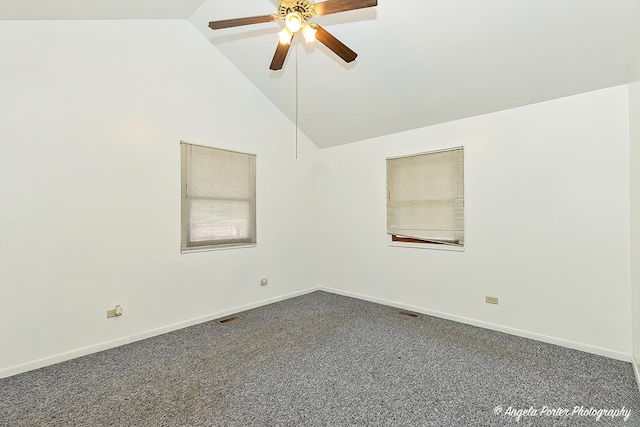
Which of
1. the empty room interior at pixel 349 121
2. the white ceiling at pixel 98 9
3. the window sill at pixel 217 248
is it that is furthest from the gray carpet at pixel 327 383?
the white ceiling at pixel 98 9

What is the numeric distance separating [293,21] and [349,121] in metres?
2.19

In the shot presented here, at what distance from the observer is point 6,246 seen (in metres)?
2.37

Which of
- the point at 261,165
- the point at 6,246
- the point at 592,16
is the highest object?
the point at 592,16

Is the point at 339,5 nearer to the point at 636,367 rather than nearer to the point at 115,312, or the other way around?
the point at 115,312

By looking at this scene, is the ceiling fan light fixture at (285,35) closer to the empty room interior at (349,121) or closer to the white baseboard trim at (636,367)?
the empty room interior at (349,121)

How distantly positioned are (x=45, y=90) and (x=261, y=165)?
2.32 metres

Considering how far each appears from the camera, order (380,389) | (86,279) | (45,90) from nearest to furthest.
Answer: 1. (380,389)
2. (45,90)
3. (86,279)

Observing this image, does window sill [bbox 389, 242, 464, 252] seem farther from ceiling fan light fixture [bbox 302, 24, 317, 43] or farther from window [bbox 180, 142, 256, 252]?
ceiling fan light fixture [bbox 302, 24, 317, 43]

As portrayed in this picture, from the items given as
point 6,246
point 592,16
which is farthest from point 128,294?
point 592,16

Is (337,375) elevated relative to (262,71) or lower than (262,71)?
lower

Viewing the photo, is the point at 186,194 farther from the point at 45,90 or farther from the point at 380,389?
the point at 380,389

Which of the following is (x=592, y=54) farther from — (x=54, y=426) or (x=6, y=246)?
(x=6, y=246)

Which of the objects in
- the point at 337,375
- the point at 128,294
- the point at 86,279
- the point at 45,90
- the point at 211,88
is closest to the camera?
the point at 337,375

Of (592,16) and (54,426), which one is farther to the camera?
(592,16)
